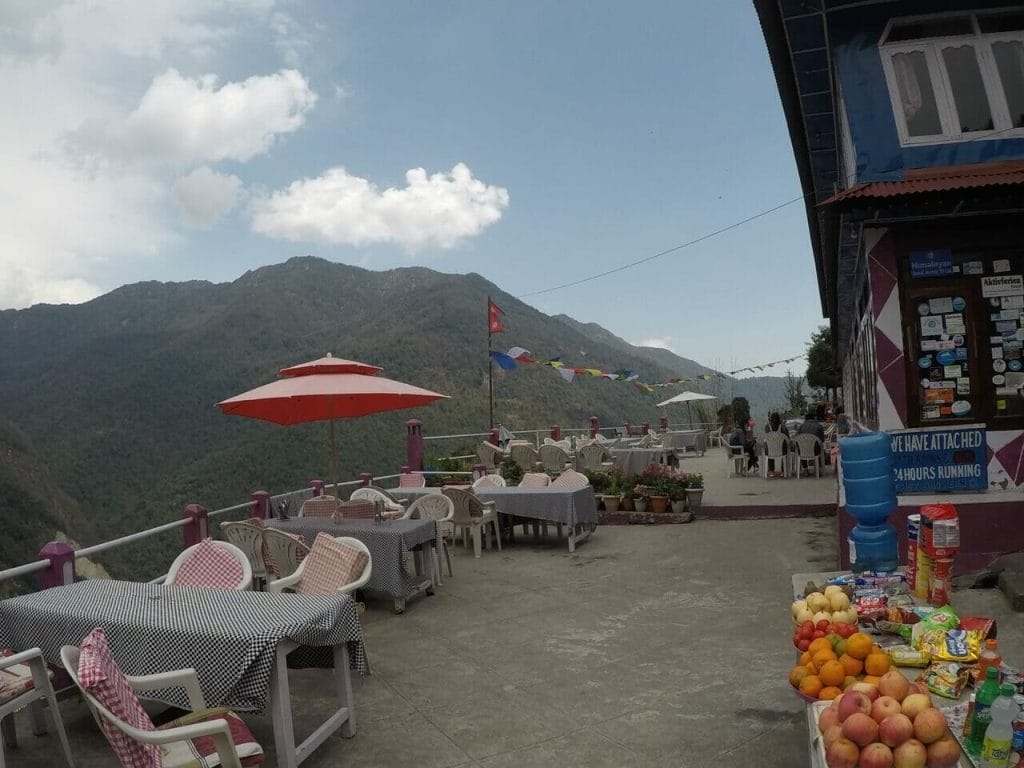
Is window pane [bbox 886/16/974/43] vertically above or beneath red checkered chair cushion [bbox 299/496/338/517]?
above

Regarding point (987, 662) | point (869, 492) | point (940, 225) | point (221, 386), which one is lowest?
point (987, 662)

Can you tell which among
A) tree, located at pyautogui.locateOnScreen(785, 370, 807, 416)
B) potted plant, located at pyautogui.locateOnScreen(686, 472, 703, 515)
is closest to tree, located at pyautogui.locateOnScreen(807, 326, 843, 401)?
tree, located at pyautogui.locateOnScreen(785, 370, 807, 416)

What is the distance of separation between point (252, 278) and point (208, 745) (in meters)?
106

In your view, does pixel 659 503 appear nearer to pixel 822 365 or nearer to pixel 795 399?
pixel 795 399

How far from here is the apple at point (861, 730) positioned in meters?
2.09

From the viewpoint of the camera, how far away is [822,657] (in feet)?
8.91

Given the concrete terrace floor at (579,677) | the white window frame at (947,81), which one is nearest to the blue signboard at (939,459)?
the concrete terrace floor at (579,677)

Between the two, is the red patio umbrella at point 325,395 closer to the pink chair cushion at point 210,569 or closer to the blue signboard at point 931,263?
the pink chair cushion at point 210,569

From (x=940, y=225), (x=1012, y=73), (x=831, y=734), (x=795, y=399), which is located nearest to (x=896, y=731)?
(x=831, y=734)

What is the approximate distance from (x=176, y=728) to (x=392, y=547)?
12.3ft

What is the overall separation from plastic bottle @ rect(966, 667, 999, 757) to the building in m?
3.80

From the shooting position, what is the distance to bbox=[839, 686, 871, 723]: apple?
218cm

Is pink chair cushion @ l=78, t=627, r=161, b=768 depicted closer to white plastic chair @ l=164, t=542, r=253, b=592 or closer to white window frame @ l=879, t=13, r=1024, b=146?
white plastic chair @ l=164, t=542, r=253, b=592

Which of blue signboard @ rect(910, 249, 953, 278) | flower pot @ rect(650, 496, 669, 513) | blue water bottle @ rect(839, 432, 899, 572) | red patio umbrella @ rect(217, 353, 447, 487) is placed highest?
blue signboard @ rect(910, 249, 953, 278)
